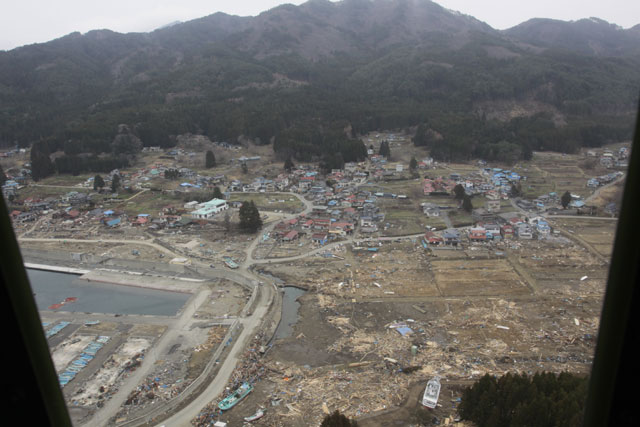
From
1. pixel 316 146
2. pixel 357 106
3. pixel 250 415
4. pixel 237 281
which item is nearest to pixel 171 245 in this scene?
pixel 237 281

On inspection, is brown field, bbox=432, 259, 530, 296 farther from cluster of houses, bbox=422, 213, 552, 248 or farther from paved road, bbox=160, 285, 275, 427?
paved road, bbox=160, 285, 275, 427

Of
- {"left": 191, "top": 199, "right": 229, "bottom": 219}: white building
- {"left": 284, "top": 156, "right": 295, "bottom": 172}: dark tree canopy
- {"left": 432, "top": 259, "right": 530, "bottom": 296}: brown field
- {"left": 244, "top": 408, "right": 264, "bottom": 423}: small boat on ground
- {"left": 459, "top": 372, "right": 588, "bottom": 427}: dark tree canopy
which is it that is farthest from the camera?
{"left": 284, "top": 156, "right": 295, "bottom": 172}: dark tree canopy

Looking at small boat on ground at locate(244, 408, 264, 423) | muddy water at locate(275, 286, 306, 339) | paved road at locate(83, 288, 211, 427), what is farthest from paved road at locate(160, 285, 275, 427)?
paved road at locate(83, 288, 211, 427)

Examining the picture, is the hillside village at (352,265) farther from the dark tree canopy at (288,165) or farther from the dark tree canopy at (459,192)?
the dark tree canopy at (288,165)

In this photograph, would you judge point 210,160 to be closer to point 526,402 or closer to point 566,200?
point 566,200

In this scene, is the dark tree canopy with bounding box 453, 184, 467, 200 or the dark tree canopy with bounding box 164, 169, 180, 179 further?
A: the dark tree canopy with bounding box 164, 169, 180, 179
